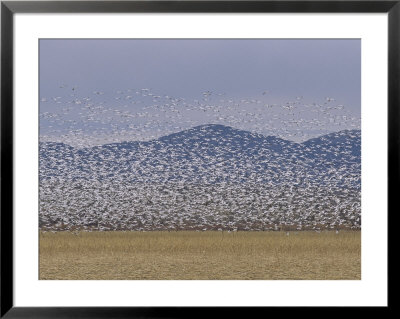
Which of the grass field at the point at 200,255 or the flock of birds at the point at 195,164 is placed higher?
the flock of birds at the point at 195,164

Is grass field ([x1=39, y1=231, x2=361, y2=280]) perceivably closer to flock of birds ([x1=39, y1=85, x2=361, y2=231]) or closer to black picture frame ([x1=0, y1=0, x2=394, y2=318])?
flock of birds ([x1=39, y1=85, x2=361, y2=231])

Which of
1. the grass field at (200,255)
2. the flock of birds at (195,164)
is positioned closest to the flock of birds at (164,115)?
the flock of birds at (195,164)
